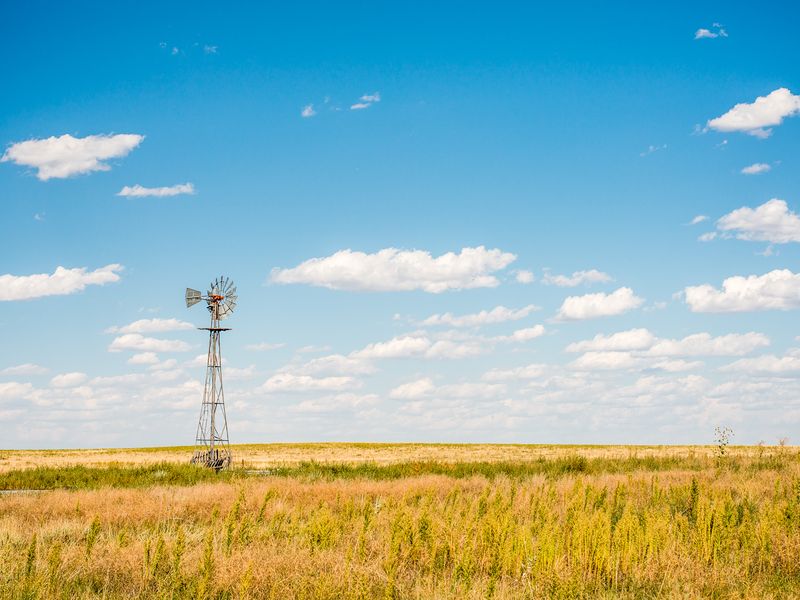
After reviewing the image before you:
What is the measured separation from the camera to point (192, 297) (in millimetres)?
32000

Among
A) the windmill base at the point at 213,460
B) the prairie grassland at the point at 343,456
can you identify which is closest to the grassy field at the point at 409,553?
the windmill base at the point at 213,460

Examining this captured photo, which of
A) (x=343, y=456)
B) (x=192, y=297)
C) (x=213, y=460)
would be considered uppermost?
(x=192, y=297)

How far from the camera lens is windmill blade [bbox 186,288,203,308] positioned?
31.9 meters

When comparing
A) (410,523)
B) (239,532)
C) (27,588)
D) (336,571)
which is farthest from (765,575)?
(27,588)

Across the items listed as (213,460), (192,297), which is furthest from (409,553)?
Result: (192,297)

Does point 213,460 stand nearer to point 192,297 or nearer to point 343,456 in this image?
point 192,297

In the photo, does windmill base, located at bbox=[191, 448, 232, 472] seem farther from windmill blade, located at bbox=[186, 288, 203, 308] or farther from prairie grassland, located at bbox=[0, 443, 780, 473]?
windmill blade, located at bbox=[186, 288, 203, 308]

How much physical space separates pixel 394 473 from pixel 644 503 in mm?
11068

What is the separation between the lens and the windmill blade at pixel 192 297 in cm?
3192

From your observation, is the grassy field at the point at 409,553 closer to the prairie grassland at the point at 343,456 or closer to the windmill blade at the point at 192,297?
the prairie grassland at the point at 343,456

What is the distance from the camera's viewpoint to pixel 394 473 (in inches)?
904

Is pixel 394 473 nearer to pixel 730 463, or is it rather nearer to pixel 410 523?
pixel 730 463

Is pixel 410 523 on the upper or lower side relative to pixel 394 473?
upper

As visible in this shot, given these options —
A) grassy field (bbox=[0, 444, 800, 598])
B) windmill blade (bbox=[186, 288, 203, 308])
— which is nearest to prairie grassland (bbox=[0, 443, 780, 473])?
windmill blade (bbox=[186, 288, 203, 308])
